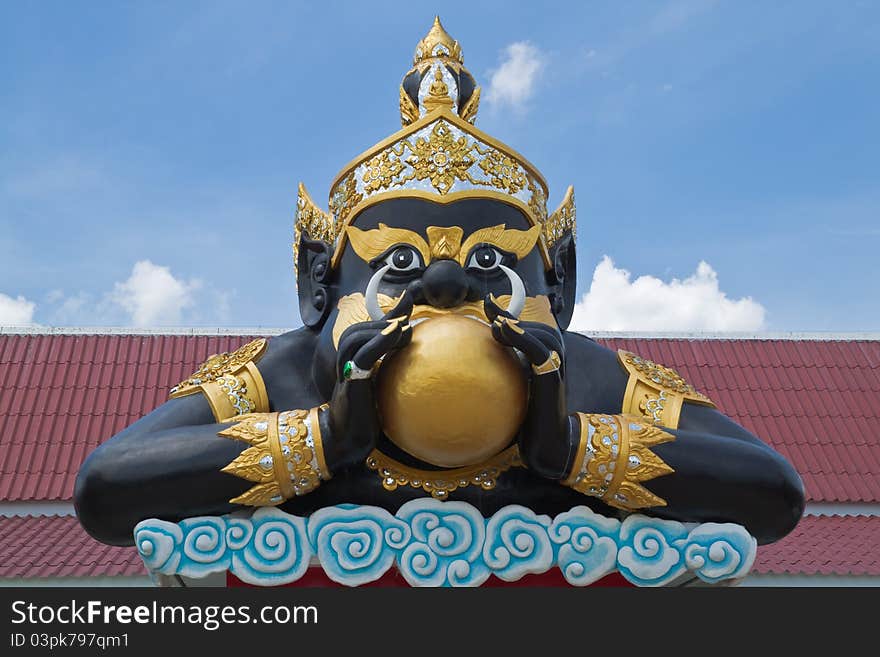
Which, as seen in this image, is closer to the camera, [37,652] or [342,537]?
[37,652]

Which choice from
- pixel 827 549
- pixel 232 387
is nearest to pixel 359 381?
pixel 232 387

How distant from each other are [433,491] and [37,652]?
1.44 metres

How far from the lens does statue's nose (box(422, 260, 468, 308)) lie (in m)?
3.46

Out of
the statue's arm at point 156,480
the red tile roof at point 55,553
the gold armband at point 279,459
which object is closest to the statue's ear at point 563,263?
the gold armband at point 279,459

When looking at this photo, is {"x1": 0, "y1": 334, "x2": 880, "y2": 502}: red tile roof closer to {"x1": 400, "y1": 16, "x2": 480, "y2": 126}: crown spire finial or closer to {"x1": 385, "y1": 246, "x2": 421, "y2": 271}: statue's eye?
{"x1": 400, "y1": 16, "x2": 480, "y2": 126}: crown spire finial

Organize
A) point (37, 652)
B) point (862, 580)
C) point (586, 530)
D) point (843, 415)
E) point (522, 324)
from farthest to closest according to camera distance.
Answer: point (843, 415) → point (862, 580) → point (586, 530) → point (522, 324) → point (37, 652)

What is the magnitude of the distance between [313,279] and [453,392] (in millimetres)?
1119

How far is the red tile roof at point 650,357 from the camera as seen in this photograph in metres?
8.51

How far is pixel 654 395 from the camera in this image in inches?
154

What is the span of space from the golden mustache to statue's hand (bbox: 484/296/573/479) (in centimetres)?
17

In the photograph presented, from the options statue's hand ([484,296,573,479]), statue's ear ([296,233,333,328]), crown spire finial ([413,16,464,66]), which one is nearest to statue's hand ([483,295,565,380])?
statue's hand ([484,296,573,479])

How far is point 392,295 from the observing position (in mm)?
3596

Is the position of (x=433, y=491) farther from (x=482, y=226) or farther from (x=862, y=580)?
(x=862, y=580)

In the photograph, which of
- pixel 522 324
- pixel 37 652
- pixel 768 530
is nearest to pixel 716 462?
pixel 768 530
